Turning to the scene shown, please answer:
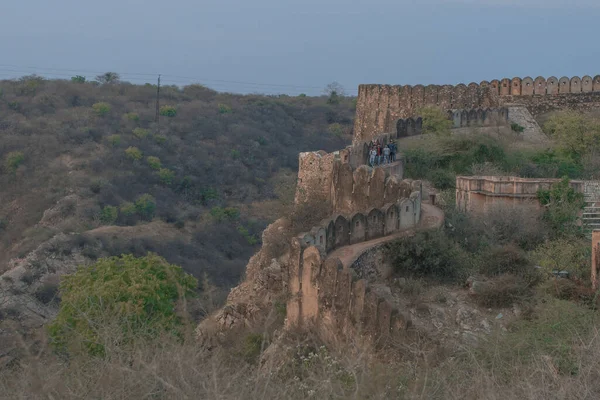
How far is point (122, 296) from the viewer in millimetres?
16172

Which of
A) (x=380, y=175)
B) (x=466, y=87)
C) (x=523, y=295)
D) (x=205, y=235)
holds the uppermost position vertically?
(x=466, y=87)

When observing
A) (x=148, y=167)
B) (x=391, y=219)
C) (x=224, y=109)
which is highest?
(x=224, y=109)

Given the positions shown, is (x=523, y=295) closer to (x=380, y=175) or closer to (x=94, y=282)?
(x=380, y=175)

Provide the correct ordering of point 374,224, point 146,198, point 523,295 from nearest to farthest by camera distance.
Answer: point 523,295
point 374,224
point 146,198

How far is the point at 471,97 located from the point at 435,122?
3.78 metres

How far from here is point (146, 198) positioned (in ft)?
137

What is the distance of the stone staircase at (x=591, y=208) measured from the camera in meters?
17.5

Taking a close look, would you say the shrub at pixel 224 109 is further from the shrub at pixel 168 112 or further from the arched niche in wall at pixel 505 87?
the arched niche in wall at pixel 505 87

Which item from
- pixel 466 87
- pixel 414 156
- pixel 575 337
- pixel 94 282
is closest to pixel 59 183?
pixel 466 87

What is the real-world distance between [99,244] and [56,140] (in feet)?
56.6

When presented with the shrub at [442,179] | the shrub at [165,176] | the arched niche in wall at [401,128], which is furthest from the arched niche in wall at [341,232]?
the shrub at [165,176]

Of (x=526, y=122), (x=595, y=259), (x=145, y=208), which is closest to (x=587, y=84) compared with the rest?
(x=526, y=122)

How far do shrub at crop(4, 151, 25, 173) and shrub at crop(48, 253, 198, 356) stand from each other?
28.1 metres

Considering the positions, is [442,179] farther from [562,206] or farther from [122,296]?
[122,296]
